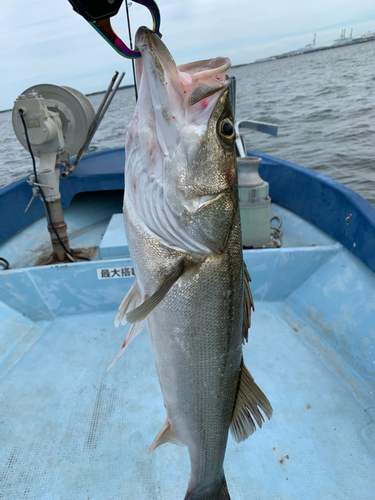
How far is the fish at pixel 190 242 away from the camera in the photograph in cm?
109

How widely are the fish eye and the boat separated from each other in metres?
2.09

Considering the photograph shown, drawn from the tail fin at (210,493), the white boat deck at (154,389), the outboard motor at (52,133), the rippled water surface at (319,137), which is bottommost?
the rippled water surface at (319,137)

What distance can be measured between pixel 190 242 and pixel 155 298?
250mm

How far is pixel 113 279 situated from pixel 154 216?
2269 mm

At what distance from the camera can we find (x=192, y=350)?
4.37 ft

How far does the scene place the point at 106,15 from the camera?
1.01 metres

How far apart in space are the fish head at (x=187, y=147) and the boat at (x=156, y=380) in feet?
5.78

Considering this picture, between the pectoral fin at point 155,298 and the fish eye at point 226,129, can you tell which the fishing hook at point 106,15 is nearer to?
the fish eye at point 226,129

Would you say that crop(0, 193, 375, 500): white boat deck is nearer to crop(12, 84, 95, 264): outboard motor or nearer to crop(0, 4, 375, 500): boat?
crop(0, 4, 375, 500): boat

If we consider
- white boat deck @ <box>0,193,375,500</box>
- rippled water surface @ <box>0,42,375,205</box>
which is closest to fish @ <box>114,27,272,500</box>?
white boat deck @ <box>0,193,375,500</box>

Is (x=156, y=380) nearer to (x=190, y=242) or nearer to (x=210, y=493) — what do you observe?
(x=210, y=493)

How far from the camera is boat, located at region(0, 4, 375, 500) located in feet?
6.77

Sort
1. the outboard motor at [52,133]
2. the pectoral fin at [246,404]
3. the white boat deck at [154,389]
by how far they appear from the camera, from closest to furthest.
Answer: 1. the pectoral fin at [246,404]
2. the white boat deck at [154,389]
3. the outboard motor at [52,133]

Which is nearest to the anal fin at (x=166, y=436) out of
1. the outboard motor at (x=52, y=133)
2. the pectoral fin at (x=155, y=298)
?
the pectoral fin at (x=155, y=298)
